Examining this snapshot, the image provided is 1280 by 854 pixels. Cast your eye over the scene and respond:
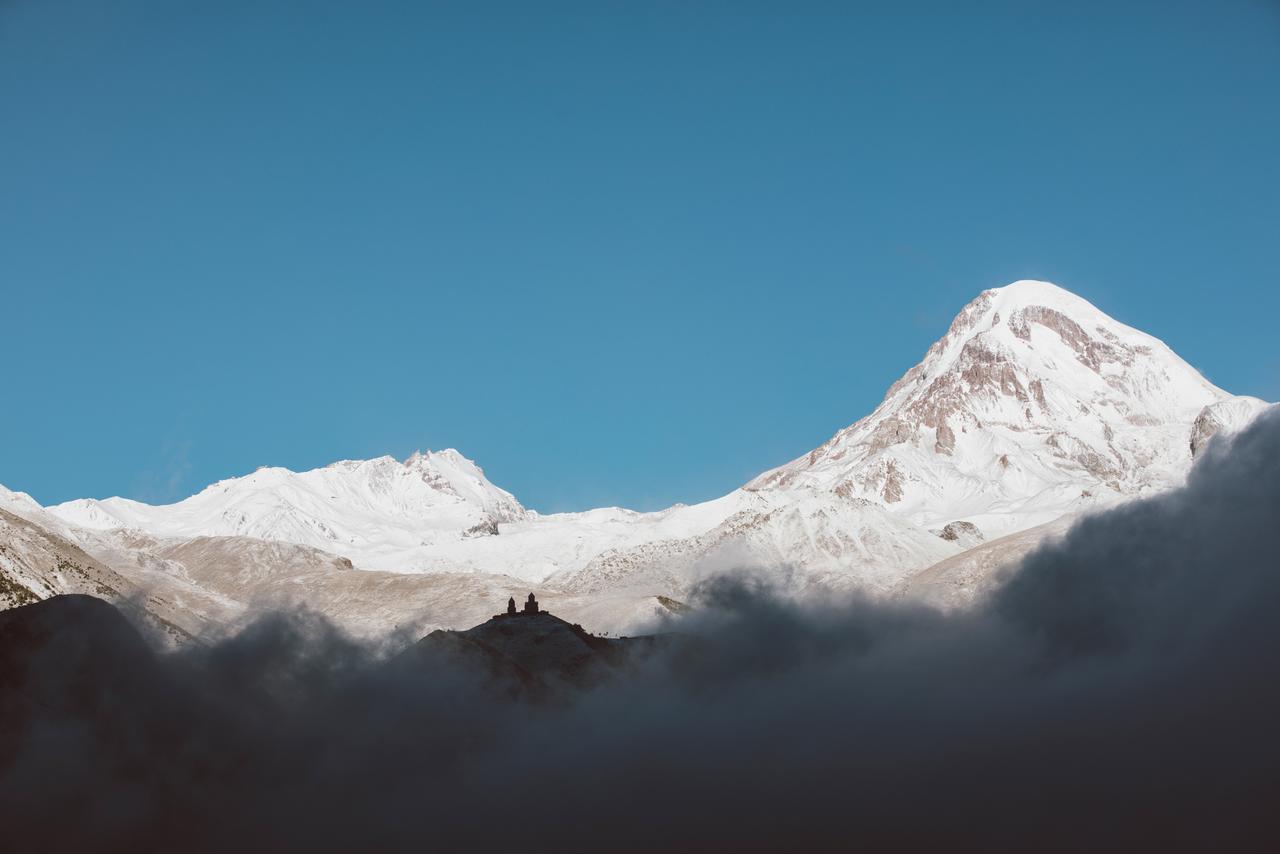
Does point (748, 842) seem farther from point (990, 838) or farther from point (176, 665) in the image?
point (176, 665)

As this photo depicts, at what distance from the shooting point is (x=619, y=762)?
635 feet

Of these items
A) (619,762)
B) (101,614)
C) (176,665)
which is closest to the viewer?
(101,614)

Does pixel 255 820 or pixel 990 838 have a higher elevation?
pixel 255 820

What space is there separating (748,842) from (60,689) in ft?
257

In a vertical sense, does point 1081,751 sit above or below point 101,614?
below

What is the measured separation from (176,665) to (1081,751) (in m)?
108

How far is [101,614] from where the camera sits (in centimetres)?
15112

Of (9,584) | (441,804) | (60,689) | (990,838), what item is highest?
(9,584)

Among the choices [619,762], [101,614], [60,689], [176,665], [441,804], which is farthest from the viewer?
[619,762]

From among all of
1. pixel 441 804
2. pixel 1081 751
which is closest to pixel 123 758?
pixel 441 804

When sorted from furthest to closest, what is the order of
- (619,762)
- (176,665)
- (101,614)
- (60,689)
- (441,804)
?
(619,762) < (441,804) < (176,665) < (101,614) < (60,689)

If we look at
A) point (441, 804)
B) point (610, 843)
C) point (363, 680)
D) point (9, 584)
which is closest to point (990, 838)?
point (610, 843)

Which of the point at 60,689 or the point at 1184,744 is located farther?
the point at 1184,744

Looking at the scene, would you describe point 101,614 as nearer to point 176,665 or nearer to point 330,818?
point 176,665
